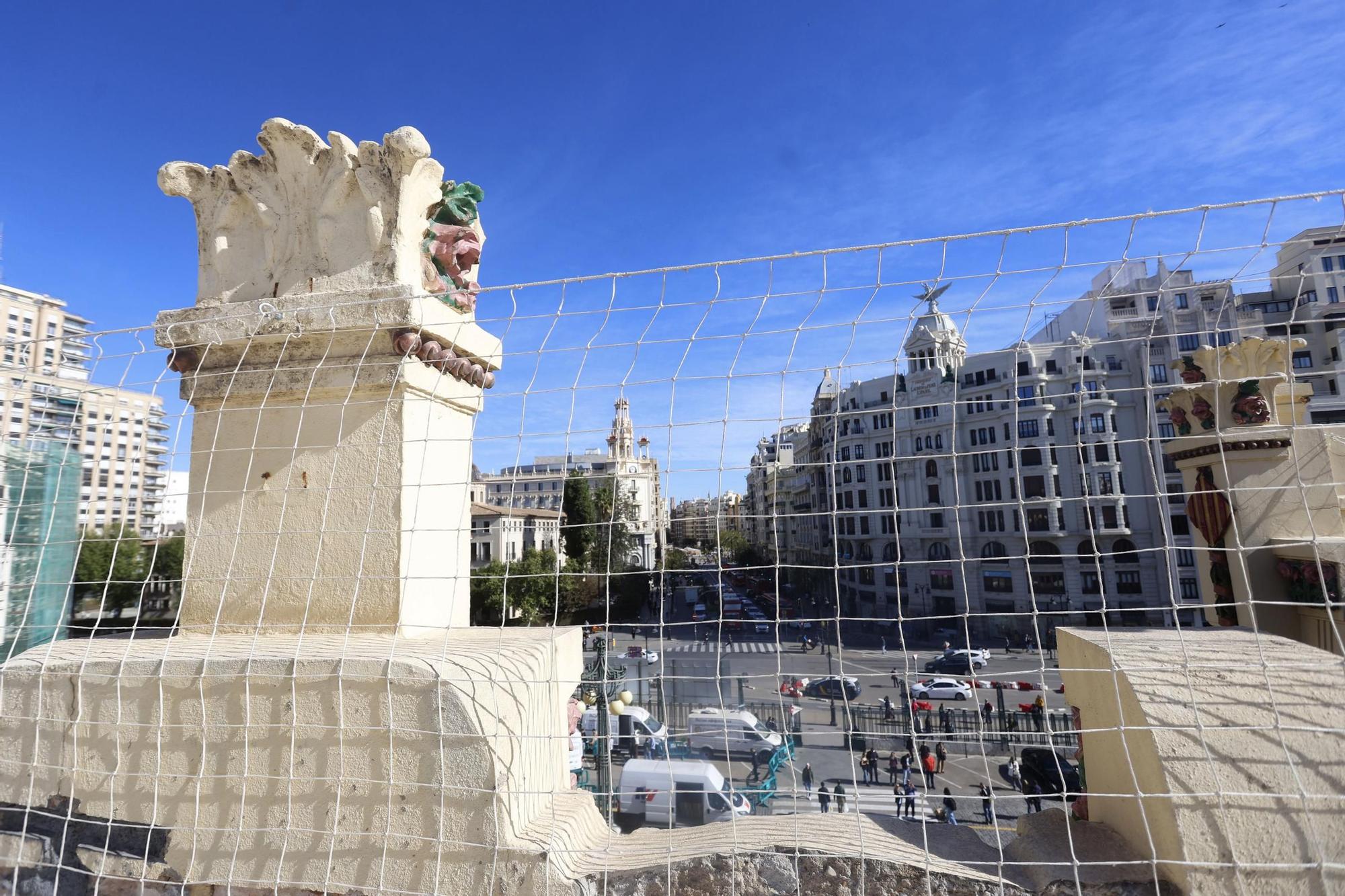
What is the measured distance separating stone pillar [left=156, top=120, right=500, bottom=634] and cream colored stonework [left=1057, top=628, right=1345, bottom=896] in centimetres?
238

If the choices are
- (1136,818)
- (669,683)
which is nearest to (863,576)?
(669,683)

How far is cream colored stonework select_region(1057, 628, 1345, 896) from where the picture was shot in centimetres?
171

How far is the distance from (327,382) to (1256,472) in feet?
16.6

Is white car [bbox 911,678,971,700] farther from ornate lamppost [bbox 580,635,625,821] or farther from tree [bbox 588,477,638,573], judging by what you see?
ornate lamppost [bbox 580,635,625,821]

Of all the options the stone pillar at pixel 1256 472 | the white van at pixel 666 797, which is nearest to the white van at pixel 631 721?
the white van at pixel 666 797

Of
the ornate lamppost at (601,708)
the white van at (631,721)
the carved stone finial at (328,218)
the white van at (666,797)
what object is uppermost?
the carved stone finial at (328,218)

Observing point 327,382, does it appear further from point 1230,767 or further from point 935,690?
point 935,690

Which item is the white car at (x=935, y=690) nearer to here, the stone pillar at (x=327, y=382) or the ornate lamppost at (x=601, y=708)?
the ornate lamppost at (x=601, y=708)

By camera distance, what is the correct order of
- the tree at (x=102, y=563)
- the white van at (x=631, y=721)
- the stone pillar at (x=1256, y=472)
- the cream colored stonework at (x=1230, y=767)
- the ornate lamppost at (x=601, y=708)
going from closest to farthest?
1. the cream colored stonework at (x=1230, y=767)
2. the tree at (x=102, y=563)
3. the stone pillar at (x=1256, y=472)
4. the ornate lamppost at (x=601, y=708)
5. the white van at (x=631, y=721)

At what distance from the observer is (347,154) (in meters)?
2.92

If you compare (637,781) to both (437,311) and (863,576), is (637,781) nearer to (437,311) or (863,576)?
(437,311)

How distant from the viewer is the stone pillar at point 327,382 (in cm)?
276

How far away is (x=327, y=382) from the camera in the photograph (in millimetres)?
2855

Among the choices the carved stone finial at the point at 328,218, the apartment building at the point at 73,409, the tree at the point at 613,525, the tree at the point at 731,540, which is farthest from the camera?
the tree at the point at 731,540
